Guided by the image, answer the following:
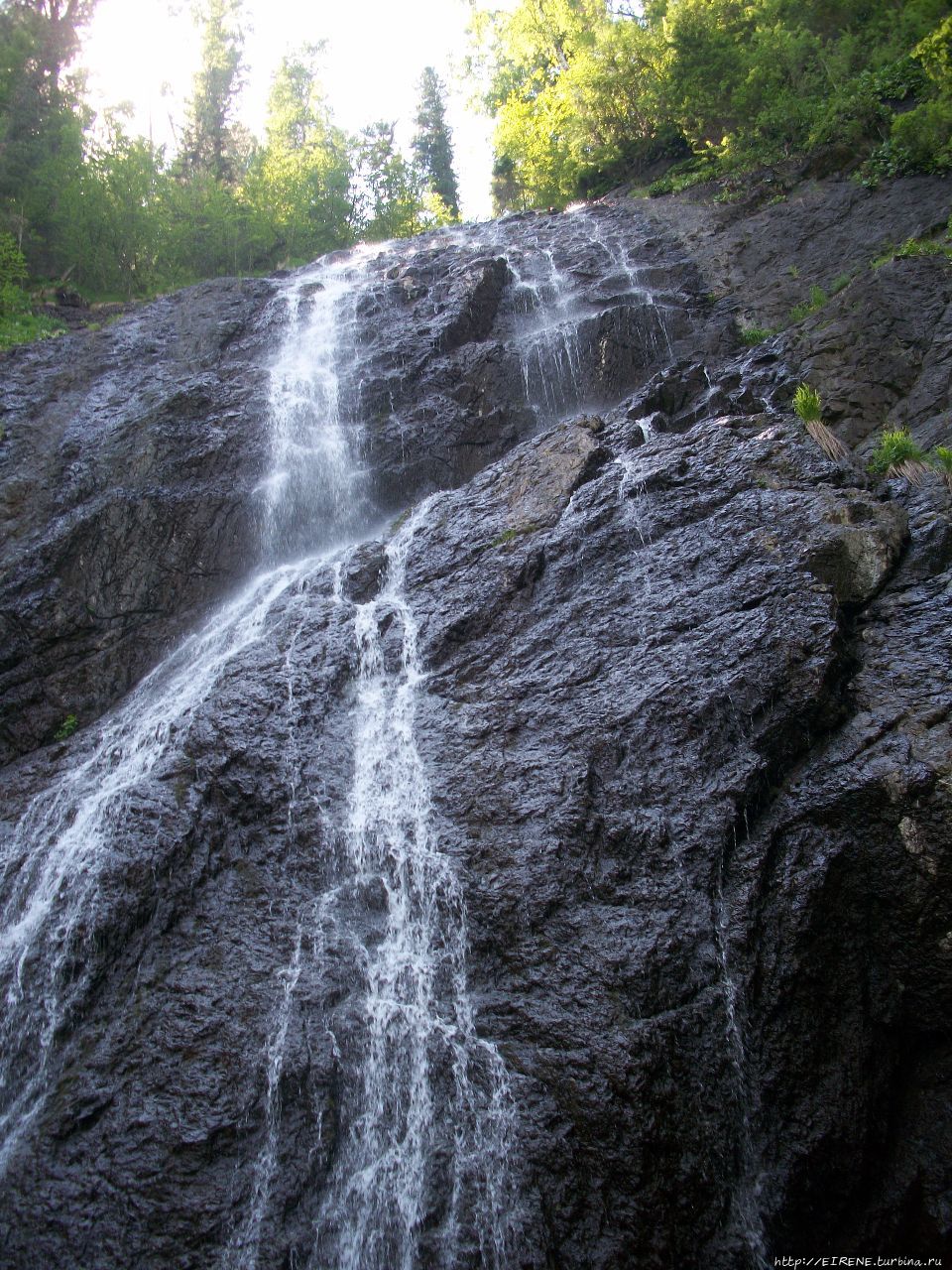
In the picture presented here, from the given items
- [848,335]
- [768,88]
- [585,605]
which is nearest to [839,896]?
[585,605]

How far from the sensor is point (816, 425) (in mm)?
9430

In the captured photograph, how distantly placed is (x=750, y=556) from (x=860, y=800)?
2.85 metres

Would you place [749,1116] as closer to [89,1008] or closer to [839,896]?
[839,896]

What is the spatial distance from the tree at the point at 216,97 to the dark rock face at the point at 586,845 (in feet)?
90.3

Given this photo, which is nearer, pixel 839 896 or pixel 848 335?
pixel 839 896

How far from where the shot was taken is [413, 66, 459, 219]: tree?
36344 millimetres

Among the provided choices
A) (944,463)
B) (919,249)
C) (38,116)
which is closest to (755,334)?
(919,249)

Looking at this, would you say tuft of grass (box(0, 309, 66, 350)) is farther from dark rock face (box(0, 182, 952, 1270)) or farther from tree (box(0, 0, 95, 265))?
dark rock face (box(0, 182, 952, 1270))

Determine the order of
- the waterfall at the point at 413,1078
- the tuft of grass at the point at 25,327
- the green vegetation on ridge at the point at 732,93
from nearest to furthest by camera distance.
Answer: the waterfall at the point at 413,1078, the green vegetation on ridge at the point at 732,93, the tuft of grass at the point at 25,327

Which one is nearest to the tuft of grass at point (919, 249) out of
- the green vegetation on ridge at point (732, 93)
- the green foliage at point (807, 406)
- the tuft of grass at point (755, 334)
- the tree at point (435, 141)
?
the tuft of grass at point (755, 334)

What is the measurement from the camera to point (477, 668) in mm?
8805

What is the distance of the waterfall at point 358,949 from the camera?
5.51 meters

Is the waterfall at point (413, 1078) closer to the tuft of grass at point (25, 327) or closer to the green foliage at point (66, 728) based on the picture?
the green foliage at point (66, 728)

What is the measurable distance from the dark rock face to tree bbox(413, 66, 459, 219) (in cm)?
2965
